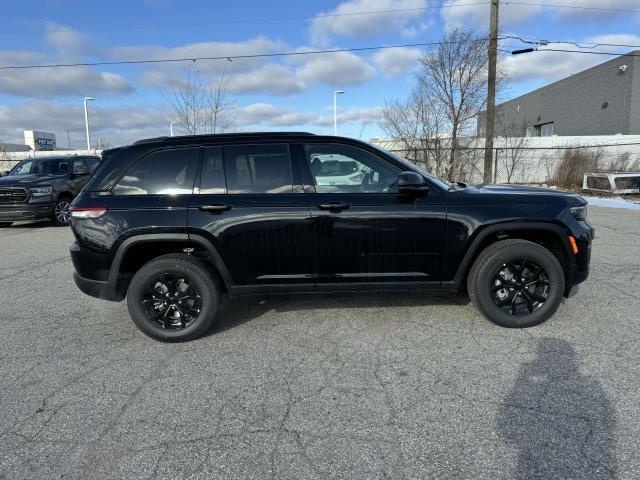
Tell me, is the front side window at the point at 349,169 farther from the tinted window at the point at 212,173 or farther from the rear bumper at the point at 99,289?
the rear bumper at the point at 99,289

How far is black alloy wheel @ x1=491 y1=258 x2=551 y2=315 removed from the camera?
4.05 metres

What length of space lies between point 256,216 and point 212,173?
0.59m

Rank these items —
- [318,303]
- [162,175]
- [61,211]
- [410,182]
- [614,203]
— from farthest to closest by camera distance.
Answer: [614,203] → [61,211] → [318,303] → [162,175] → [410,182]

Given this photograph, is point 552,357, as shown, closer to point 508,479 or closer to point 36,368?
point 508,479

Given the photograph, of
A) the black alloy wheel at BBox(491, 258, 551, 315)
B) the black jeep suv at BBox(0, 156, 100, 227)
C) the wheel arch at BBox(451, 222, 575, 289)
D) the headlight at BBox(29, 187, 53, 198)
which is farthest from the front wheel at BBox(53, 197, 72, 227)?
the black alloy wheel at BBox(491, 258, 551, 315)

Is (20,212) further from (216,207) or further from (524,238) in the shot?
(524,238)

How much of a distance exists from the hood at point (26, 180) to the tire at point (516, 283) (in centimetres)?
1129

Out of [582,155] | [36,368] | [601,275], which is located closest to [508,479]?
[36,368]

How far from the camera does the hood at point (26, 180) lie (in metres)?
10.9

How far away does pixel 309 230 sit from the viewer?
389 centimetres

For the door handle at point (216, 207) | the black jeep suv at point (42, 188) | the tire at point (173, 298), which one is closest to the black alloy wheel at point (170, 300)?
the tire at point (173, 298)

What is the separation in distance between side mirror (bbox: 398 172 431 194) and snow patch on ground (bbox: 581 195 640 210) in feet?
39.6

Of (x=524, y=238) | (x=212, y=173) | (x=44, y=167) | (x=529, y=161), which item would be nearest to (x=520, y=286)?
(x=524, y=238)

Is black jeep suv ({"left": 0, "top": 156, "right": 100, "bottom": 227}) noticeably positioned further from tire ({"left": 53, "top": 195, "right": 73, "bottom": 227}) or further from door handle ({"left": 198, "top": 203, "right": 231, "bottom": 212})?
door handle ({"left": 198, "top": 203, "right": 231, "bottom": 212})
